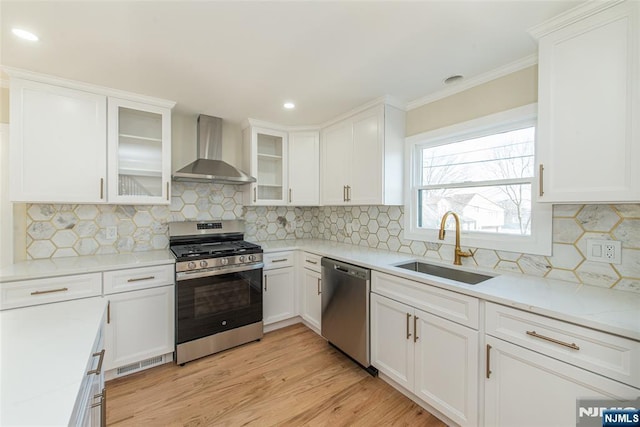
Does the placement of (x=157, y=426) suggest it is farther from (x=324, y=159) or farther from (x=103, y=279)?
(x=324, y=159)

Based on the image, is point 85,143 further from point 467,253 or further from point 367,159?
point 467,253

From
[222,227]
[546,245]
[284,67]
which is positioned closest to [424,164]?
[546,245]

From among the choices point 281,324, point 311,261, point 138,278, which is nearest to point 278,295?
point 281,324

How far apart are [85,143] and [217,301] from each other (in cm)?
176

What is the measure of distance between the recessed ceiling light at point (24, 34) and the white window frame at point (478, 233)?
9.16 feet

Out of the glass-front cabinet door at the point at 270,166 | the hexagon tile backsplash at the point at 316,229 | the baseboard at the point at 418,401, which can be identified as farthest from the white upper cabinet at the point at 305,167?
the baseboard at the point at 418,401

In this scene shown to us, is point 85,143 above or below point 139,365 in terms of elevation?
above

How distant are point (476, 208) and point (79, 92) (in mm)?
3426

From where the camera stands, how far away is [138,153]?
2377 millimetres

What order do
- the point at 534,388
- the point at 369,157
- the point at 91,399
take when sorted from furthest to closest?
the point at 369,157
the point at 534,388
the point at 91,399

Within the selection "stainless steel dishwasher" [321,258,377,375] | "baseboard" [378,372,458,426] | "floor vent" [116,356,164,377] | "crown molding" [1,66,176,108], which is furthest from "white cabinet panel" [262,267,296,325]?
"crown molding" [1,66,176,108]

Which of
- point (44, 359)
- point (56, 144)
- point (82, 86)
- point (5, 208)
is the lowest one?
point (44, 359)

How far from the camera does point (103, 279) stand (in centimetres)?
195

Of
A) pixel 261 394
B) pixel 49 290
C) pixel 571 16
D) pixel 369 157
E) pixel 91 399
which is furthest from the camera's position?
pixel 369 157
